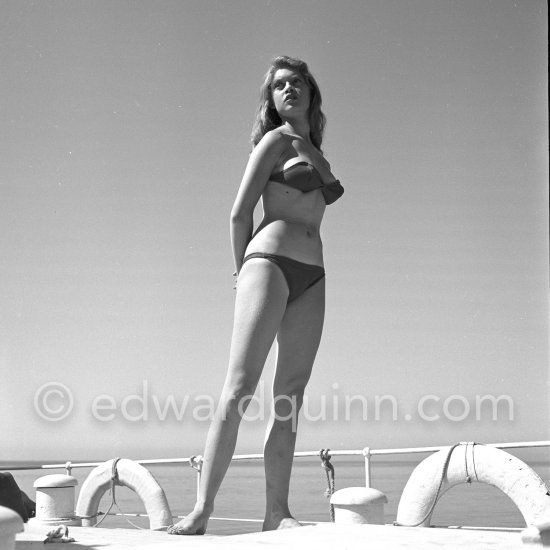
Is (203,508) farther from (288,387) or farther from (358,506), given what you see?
(358,506)

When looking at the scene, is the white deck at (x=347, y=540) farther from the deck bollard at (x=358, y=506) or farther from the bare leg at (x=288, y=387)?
the deck bollard at (x=358, y=506)

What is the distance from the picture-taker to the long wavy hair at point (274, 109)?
11.6 ft

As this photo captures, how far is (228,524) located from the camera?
24047 millimetres

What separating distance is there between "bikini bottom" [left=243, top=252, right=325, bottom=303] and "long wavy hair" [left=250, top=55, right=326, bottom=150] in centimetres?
63

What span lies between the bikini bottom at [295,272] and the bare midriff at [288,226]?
0.06ft

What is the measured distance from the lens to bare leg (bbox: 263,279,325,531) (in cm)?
323

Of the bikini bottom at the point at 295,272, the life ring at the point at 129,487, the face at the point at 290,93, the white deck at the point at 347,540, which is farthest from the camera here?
the life ring at the point at 129,487

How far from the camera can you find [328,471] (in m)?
4.79

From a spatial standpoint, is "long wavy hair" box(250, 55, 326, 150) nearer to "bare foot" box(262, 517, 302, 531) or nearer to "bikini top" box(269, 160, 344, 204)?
"bikini top" box(269, 160, 344, 204)

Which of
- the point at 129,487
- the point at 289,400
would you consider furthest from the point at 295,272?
the point at 129,487

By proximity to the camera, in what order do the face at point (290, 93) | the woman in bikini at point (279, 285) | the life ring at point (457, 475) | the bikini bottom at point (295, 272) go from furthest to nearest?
the life ring at point (457, 475), the face at point (290, 93), the bikini bottom at point (295, 272), the woman in bikini at point (279, 285)

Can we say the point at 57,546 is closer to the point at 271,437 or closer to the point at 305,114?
the point at 271,437

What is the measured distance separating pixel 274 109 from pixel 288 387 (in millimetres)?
1224

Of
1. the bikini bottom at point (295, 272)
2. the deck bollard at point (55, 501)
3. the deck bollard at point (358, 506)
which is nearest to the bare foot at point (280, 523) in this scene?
the deck bollard at point (358, 506)
